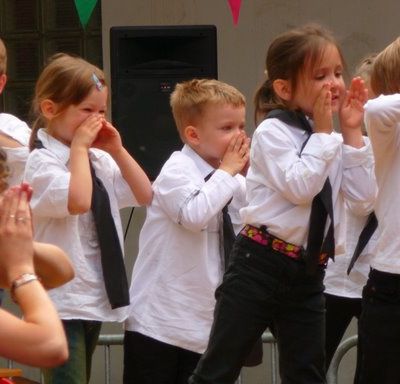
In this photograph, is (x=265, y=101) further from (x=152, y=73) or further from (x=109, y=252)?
(x=152, y=73)

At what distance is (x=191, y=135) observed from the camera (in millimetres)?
4812

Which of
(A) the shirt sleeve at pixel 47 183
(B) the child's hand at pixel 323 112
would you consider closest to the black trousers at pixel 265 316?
(B) the child's hand at pixel 323 112

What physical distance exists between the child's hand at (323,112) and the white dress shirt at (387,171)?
5.0 inches

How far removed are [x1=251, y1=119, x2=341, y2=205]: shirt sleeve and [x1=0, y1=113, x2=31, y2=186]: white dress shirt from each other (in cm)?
91

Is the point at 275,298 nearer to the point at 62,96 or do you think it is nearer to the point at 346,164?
the point at 346,164

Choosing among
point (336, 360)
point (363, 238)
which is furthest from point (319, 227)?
point (336, 360)

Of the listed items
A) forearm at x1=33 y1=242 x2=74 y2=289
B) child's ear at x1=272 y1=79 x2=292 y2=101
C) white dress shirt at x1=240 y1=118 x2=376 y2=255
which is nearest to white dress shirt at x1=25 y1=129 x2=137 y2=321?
white dress shirt at x1=240 y1=118 x2=376 y2=255

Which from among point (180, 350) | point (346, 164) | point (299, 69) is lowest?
point (180, 350)

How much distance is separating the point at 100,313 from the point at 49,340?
186cm

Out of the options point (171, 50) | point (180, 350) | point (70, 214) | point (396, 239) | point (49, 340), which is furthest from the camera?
point (171, 50)

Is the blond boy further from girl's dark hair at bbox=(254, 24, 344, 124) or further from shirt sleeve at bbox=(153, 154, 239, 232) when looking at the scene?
girl's dark hair at bbox=(254, 24, 344, 124)

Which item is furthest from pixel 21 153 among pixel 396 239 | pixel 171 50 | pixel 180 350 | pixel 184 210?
pixel 171 50

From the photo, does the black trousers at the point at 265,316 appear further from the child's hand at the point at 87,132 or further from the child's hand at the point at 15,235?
the child's hand at the point at 15,235

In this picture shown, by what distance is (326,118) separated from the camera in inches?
161
